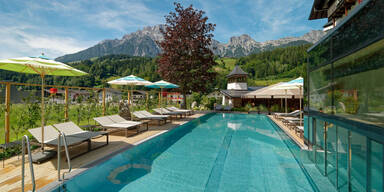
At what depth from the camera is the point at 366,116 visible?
210cm

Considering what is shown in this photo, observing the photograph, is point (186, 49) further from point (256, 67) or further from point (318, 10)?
point (256, 67)

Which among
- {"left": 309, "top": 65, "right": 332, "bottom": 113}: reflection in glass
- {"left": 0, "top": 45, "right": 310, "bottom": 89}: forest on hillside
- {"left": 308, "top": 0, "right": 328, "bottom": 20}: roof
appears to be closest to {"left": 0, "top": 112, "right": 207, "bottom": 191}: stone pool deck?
{"left": 309, "top": 65, "right": 332, "bottom": 113}: reflection in glass

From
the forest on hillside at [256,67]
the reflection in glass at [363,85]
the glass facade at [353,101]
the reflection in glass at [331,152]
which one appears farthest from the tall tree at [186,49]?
the forest on hillside at [256,67]

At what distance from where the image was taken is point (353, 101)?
2.44m

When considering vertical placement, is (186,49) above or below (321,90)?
above

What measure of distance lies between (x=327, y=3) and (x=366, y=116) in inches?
363

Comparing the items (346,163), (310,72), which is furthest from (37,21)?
(346,163)

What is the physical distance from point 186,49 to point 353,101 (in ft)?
44.3

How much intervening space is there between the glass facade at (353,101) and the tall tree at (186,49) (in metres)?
11.5

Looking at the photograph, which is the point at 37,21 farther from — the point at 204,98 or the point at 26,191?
the point at 26,191

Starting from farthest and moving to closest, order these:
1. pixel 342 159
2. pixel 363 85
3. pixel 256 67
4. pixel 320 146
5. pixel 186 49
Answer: pixel 256 67 → pixel 186 49 → pixel 320 146 → pixel 342 159 → pixel 363 85

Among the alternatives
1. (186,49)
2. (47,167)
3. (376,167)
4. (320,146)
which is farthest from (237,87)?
(376,167)

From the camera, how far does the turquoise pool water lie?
11.3 feet

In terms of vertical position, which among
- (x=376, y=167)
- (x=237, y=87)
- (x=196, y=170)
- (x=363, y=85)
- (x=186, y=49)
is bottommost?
(x=196, y=170)
